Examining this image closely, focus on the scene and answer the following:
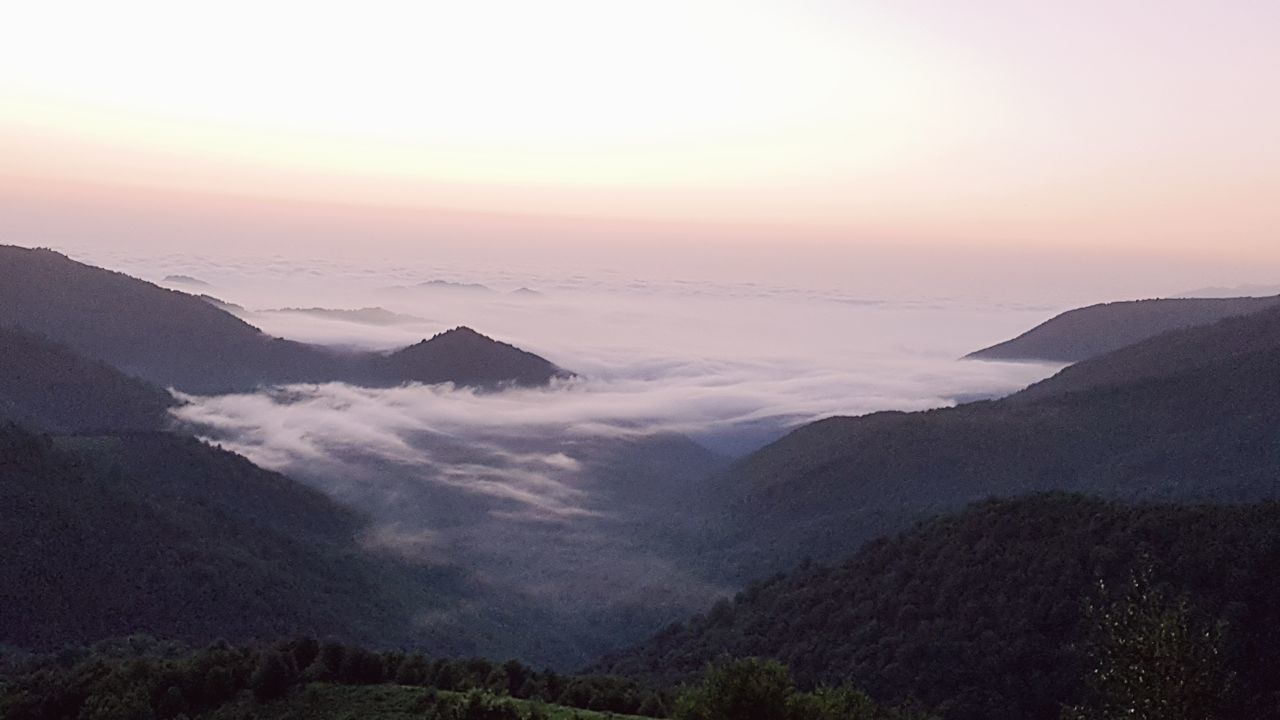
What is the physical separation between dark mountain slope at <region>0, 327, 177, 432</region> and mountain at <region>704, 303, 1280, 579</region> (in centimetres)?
7722

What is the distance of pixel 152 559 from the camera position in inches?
2800

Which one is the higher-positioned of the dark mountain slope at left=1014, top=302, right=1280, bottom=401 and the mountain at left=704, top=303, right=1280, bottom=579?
the dark mountain slope at left=1014, top=302, right=1280, bottom=401

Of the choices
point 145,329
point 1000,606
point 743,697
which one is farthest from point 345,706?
point 145,329

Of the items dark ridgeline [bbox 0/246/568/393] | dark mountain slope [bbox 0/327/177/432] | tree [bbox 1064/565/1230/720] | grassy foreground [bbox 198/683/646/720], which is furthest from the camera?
dark ridgeline [bbox 0/246/568/393]

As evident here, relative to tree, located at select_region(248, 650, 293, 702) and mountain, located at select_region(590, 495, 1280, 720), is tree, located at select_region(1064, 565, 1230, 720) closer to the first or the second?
mountain, located at select_region(590, 495, 1280, 720)

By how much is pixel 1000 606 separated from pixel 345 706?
34.1 metres

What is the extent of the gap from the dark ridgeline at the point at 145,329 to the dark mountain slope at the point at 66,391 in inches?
1387

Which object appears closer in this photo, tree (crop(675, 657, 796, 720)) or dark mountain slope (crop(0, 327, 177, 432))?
tree (crop(675, 657, 796, 720))

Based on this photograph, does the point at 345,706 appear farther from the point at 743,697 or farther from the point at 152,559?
the point at 152,559

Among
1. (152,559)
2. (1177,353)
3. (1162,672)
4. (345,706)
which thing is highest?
(1177,353)

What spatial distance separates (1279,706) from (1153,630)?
18.6 m

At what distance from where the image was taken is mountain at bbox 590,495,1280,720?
135ft

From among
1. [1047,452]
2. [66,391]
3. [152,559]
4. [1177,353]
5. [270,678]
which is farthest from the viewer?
[1177,353]

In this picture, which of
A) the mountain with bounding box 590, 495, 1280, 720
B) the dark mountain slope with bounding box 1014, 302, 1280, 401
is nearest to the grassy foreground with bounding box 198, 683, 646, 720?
the mountain with bounding box 590, 495, 1280, 720
